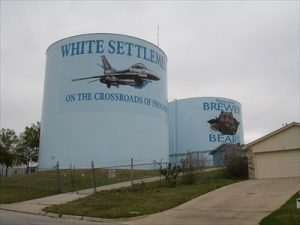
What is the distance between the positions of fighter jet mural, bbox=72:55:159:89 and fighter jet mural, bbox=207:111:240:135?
2189 centimetres

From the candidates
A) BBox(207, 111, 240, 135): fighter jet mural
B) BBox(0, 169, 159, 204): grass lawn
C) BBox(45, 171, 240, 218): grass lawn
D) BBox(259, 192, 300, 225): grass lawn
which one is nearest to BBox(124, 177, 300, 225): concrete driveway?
BBox(259, 192, 300, 225): grass lawn

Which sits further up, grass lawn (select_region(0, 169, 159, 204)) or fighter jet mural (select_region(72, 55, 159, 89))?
fighter jet mural (select_region(72, 55, 159, 89))

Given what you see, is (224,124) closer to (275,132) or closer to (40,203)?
(275,132)

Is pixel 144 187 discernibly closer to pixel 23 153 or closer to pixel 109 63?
pixel 109 63

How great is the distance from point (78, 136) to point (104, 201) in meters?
25.6

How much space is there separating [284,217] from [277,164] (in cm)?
1716

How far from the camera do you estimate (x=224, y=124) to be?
2795 inches

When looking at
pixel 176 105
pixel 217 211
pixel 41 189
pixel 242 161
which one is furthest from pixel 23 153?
pixel 217 211

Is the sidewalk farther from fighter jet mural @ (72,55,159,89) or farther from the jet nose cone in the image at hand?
the jet nose cone


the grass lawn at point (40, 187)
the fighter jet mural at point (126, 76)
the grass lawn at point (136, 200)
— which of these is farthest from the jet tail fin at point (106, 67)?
the grass lawn at point (136, 200)

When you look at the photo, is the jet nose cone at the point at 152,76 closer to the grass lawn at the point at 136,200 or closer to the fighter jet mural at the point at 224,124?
the fighter jet mural at the point at 224,124

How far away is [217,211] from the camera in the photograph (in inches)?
717

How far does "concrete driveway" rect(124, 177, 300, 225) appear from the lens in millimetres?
16359

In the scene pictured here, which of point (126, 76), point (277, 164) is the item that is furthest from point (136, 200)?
point (126, 76)
